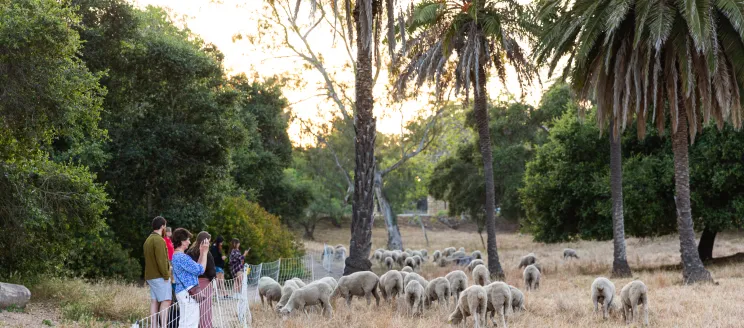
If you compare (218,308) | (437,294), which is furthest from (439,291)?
(218,308)

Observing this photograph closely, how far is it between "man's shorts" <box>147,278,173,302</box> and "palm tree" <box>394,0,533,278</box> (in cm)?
1581

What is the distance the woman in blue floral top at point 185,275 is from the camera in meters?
10.4

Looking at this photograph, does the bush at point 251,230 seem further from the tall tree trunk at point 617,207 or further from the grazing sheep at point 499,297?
the grazing sheep at point 499,297

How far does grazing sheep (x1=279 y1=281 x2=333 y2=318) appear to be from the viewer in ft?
48.5

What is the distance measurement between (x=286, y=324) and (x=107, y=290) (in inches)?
238

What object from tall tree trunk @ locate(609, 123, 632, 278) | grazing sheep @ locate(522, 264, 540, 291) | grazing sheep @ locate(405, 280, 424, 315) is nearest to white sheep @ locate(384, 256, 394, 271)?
tall tree trunk @ locate(609, 123, 632, 278)

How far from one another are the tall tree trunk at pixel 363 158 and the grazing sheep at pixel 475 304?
6.90m

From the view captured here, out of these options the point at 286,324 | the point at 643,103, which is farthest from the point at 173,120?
the point at 643,103

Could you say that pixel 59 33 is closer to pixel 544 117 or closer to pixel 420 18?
pixel 420 18

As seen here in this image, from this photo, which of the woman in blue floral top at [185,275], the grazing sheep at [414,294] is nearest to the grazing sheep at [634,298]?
the grazing sheep at [414,294]

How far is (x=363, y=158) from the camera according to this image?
20.6 m

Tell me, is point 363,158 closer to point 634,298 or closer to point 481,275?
point 481,275

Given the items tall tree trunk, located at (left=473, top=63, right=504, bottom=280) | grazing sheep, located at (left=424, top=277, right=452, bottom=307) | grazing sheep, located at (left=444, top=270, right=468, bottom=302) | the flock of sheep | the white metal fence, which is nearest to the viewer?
the white metal fence

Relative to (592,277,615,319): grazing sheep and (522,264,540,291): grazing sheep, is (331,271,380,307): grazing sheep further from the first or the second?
(522,264,540,291): grazing sheep
